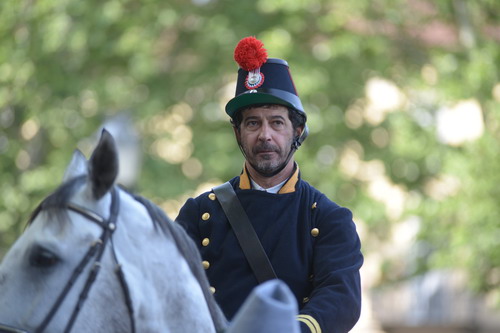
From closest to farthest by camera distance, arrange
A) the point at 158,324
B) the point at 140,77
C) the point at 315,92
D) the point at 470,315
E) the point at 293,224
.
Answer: the point at 158,324 → the point at 293,224 → the point at 315,92 → the point at 140,77 → the point at 470,315

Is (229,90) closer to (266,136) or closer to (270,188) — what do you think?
(270,188)

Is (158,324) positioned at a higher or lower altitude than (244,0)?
lower

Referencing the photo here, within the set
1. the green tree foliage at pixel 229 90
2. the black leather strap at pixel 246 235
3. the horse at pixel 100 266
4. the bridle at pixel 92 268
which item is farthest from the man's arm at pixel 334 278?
the green tree foliage at pixel 229 90

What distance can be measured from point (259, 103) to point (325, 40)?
13.2m

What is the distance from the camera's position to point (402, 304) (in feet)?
86.6

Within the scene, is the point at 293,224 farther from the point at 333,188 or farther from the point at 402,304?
the point at 402,304

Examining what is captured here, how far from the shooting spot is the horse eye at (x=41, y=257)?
3570 millimetres

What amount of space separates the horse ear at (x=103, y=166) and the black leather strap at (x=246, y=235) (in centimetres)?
98

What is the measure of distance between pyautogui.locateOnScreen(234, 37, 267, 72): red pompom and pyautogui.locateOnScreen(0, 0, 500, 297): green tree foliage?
33.2 feet

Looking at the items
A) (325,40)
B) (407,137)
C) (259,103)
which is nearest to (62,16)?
(325,40)

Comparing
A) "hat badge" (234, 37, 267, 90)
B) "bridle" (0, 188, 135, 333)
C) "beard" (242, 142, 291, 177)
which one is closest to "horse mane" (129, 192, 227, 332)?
"bridle" (0, 188, 135, 333)

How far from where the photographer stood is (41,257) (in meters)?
3.57

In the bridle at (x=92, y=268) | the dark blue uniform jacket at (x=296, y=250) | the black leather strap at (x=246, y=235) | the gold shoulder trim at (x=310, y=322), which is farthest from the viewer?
the black leather strap at (x=246, y=235)

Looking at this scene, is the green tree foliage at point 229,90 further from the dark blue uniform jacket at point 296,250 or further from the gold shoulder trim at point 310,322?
the gold shoulder trim at point 310,322
